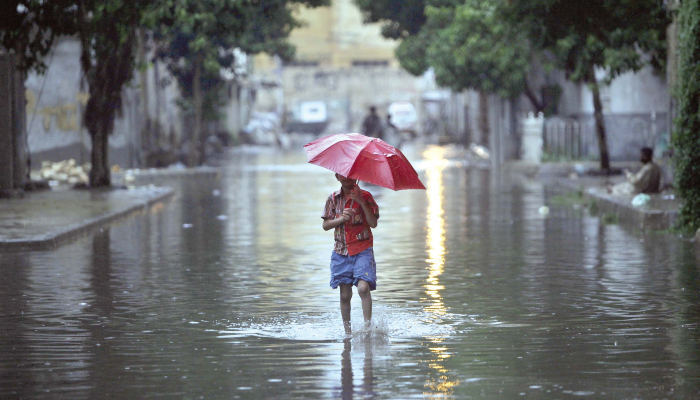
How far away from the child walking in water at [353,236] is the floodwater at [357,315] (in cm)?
36

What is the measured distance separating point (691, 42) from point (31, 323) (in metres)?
9.46

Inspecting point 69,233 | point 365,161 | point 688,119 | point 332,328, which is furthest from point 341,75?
point 365,161

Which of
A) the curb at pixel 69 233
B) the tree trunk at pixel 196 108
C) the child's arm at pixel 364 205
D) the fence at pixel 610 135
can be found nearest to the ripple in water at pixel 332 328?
the child's arm at pixel 364 205

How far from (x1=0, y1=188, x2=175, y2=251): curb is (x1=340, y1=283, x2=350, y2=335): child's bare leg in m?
7.34

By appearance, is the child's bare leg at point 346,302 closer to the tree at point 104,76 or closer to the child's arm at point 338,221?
the child's arm at point 338,221

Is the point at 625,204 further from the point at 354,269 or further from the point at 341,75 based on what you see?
the point at 341,75

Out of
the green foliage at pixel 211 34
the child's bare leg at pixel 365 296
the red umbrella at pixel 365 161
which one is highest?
the green foliage at pixel 211 34

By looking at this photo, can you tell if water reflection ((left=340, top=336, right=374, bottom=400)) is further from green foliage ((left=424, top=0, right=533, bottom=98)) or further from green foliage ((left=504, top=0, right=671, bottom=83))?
green foliage ((left=424, top=0, right=533, bottom=98))

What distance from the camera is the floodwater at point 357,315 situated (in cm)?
747

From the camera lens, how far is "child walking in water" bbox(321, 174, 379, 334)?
901cm

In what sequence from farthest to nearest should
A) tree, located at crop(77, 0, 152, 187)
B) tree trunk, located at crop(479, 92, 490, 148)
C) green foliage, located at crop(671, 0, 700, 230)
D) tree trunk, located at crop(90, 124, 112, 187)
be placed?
tree trunk, located at crop(479, 92, 490, 148) → tree trunk, located at crop(90, 124, 112, 187) → tree, located at crop(77, 0, 152, 187) → green foliage, located at crop(671, 0, 700, 230)

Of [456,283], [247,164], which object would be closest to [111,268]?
[456,283]

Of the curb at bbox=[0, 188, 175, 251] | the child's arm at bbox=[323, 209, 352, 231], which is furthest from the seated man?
the child's arm at bbox=[323, 209, 352, 231]

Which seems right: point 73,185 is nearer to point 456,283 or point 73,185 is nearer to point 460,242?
point 460,242
